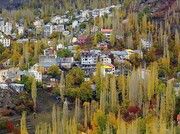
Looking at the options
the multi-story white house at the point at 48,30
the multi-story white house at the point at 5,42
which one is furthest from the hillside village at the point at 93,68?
the multi-story white house at the point at 48,30

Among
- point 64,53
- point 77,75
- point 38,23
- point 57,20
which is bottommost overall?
point 77,75

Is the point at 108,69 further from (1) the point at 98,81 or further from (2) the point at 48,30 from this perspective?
(2) the point at 48,30

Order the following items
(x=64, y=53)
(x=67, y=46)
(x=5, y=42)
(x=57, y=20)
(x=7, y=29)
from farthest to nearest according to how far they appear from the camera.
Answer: (x=57, y=20) < (x=7, y=29) < (x=5, y=42) < (x=67, y=46) < (x=64, y=53)

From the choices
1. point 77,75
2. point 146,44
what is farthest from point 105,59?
point 146,44

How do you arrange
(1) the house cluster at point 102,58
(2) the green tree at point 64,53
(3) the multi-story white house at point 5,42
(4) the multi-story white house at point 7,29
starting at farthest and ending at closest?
(4) the multi-story white house at point 7,29
(3) the multi-story white house at point 5,42
(2) the green tree at point 64,53
(1) the house cluster at point 102,58

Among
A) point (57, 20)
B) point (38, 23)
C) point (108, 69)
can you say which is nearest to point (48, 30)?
point (38, 23)

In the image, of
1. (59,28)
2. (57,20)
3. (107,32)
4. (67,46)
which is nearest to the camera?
(67,46)

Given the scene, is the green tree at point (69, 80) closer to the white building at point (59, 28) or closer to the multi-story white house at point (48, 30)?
the multi-story white house at point (48, 30)

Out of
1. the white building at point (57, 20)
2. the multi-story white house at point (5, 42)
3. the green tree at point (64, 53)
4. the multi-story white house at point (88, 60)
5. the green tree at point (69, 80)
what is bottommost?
the green tree at point (69, 80)

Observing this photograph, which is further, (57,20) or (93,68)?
(57,20)

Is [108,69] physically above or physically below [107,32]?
below
